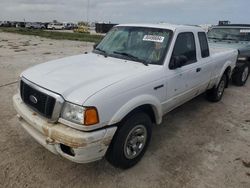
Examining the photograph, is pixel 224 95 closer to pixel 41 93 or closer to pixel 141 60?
pixel 141 60

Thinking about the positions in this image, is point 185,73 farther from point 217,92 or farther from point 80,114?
point 217,92

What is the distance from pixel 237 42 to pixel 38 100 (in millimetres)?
7173

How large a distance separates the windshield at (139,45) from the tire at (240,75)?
4.58 m

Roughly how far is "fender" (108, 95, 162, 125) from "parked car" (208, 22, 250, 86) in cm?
488

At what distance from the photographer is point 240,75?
7.47 m

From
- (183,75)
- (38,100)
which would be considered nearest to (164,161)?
(183,75)

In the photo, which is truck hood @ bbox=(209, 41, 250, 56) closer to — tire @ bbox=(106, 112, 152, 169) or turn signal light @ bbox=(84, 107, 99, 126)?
tire @ bbox=(106, 112, 152, 169)

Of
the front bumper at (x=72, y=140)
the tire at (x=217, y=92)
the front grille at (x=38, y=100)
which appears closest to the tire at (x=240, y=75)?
the tire at (x=217, y=92)

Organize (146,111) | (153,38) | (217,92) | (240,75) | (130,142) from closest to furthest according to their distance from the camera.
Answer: (130,142)
(146,111)
(153,38)
(217,92)
(240,75)

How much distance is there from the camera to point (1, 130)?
410 centimetres

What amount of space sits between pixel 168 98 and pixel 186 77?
0.59 m

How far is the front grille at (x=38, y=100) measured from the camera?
2705 mm

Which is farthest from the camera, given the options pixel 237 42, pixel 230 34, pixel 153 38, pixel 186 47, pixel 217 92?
pixel 230 34

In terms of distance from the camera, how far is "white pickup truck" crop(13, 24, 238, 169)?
8.55 ft
